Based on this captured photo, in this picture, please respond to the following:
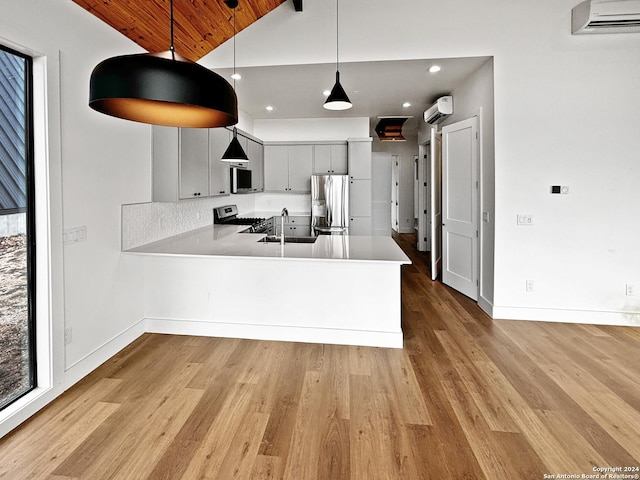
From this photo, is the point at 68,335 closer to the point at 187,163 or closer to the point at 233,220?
the point at 187,163

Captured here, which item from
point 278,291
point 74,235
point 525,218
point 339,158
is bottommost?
point 278,291

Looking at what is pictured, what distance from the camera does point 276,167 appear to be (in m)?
7.18

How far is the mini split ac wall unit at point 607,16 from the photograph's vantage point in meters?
3.51

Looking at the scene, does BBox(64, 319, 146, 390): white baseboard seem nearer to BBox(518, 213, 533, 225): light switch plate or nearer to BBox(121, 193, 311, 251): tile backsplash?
BBox(121, 193, 311, 251): tile backsplash

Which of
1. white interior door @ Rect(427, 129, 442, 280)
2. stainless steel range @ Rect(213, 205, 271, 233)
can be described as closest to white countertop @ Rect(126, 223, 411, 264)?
stainless steel range @ Rect(213, 205, 271, 233)

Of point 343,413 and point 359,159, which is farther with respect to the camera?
point 359,159

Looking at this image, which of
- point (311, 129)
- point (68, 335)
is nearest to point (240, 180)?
point (311, 129)

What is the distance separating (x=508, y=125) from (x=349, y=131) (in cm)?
354

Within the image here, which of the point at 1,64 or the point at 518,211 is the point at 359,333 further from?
the point at 1,64

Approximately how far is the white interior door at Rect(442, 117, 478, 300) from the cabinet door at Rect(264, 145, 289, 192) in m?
2.91

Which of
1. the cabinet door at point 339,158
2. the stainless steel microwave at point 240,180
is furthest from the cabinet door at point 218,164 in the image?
the cabinet door at point 339,158

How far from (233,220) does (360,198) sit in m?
2.26

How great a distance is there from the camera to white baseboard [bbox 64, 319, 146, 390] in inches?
110

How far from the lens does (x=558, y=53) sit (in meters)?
3.96
